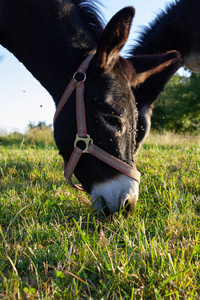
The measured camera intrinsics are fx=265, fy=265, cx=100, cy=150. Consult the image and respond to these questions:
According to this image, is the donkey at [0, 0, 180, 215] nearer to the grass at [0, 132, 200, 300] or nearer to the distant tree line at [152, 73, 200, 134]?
the grass at [0, 132, 200, 300]

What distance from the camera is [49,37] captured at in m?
2.47

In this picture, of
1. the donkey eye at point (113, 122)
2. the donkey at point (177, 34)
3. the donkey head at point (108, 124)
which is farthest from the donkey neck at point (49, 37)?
the donkey at point (177, 34)

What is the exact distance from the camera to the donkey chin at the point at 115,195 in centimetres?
203

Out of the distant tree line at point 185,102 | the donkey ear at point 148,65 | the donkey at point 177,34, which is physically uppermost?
the donkey at point 177,34

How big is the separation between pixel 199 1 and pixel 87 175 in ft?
8.14

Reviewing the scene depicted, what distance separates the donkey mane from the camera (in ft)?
10.3

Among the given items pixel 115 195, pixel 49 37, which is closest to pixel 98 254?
pixel 115 195

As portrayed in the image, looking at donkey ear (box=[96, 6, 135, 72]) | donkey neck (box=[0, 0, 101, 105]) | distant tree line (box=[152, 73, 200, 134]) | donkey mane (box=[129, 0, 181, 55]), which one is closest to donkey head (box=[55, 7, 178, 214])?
donkey ear (box=[96, 6, 135, 72])

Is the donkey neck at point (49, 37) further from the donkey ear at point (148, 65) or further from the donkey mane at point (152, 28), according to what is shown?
the donkey mane at point (152, 28)

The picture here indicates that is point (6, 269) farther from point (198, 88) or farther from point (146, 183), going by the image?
point (198, 88)

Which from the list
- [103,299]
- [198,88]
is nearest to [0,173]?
[103,299]

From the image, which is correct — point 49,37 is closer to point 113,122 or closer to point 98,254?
Answer: point 113,122

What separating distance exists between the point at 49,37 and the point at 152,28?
1.39m

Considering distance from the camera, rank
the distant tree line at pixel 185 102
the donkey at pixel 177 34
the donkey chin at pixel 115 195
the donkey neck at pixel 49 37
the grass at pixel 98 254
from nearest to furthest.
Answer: the grass at pixel 98 254, the donkey chin at pixel 115 195, the donkey neck at pixel 49 37, the donkey at pixel 177 34, the distant tree line at pixel 185 102
